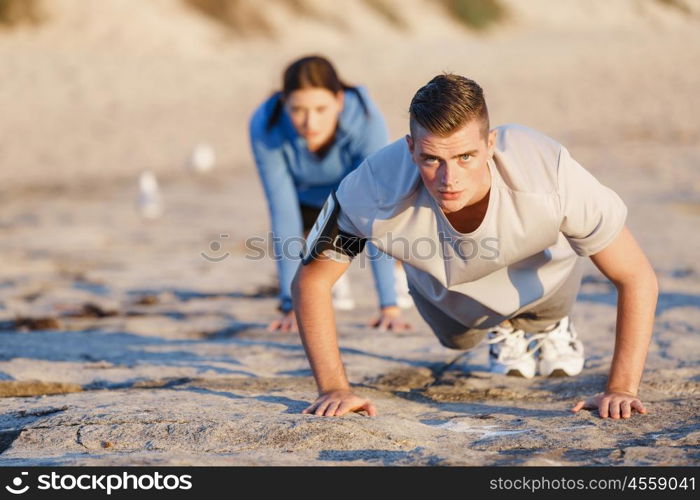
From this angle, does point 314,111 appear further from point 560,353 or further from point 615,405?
point 615,405

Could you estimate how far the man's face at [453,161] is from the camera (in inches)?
105

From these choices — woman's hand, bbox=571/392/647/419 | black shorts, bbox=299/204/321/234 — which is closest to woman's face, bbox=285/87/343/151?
black shorts, bbox=299/204/321/234

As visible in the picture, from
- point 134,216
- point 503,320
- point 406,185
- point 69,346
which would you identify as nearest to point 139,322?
point 69,346

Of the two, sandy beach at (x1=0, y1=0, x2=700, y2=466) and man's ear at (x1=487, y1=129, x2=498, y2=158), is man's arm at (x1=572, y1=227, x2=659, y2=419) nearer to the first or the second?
sandy beach at (x1=0, y1=0, x2=700, y2=466)

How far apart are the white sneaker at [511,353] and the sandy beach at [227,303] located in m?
0.07

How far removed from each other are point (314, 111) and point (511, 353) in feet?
4.75

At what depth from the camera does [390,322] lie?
182 inches

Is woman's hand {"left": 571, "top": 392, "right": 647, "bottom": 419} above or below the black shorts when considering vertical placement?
below

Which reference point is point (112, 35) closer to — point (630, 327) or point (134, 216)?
point (134, 216)

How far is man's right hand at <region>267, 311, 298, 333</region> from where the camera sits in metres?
4.61

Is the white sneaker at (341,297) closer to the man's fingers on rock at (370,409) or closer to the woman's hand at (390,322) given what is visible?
the woman's hand at (390,322)

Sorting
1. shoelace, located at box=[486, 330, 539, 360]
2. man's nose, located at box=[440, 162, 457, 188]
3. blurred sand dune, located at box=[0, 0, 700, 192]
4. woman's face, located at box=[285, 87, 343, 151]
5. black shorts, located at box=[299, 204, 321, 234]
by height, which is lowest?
shoelace, located at box=[486, 330, 539, 360]

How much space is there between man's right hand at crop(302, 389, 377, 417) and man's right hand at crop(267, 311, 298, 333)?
1.62m
